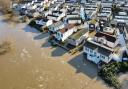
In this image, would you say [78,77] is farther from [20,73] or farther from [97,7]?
[97,7]

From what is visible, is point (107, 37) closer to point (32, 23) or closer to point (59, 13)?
point (59, 13)

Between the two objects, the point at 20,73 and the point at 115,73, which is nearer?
the point at 115,73

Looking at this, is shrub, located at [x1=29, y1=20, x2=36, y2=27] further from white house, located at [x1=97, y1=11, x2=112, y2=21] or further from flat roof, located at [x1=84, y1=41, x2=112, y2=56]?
flat roof, located at [x1=84, y1=41, x2=112, y2=56]

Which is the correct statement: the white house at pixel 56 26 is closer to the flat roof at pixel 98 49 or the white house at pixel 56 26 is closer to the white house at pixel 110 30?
the white house at pixel 110 30

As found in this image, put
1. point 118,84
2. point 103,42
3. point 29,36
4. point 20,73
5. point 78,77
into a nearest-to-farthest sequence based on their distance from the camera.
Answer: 1. point 118,84
2. point 78,77
3. point 20,73
4. point 103,42
5. point 29,36

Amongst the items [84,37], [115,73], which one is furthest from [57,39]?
[115,73]

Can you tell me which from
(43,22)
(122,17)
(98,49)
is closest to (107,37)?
(98,49)
